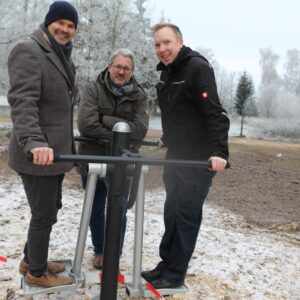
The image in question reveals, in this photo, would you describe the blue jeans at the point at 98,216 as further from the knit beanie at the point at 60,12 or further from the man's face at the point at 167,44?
the knit beanie at the point at 60,12

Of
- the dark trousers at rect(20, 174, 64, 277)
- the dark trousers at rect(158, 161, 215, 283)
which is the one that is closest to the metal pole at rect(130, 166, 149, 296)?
the dark trousers at rect(158, 161, 215, 283)

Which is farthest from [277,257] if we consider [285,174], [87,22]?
[87,22]

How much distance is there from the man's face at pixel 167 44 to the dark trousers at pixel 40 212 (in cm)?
112

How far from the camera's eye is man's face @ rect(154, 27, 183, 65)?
2945mm

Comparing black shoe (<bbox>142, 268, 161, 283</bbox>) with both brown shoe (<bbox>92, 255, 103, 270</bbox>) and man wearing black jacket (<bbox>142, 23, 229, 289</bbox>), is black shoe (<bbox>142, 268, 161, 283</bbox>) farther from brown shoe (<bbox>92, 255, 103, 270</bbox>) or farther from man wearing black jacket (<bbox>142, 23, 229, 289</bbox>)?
brown shoe (<bbox>92, 255, 103, 270</bbox>)

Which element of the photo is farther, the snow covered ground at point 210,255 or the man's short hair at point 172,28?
the snow covered ground at point 210,255

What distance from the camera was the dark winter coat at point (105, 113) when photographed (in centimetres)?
324

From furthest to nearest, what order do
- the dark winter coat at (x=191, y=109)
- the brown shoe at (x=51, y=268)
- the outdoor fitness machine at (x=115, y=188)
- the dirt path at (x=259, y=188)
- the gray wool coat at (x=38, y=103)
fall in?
the dirt path at (x=259, y=188), the brown shoe at (x=51, y=268), the dark winter coat at (x=191, y=109), the gray wool coat at (x=38, y=103), the outdoor fitness machine at (x=115, y=188)

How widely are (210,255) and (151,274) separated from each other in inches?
36.6

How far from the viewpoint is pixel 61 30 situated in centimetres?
271

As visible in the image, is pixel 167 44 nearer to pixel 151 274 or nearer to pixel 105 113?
pixel 105 113

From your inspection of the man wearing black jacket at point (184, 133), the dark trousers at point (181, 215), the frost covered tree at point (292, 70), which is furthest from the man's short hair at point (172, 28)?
the frost covered tree at point (292, 70)

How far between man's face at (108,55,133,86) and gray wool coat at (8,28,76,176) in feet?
1.55

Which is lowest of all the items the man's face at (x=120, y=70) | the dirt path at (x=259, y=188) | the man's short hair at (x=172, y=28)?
the dirt path at (x=259, y=188)
